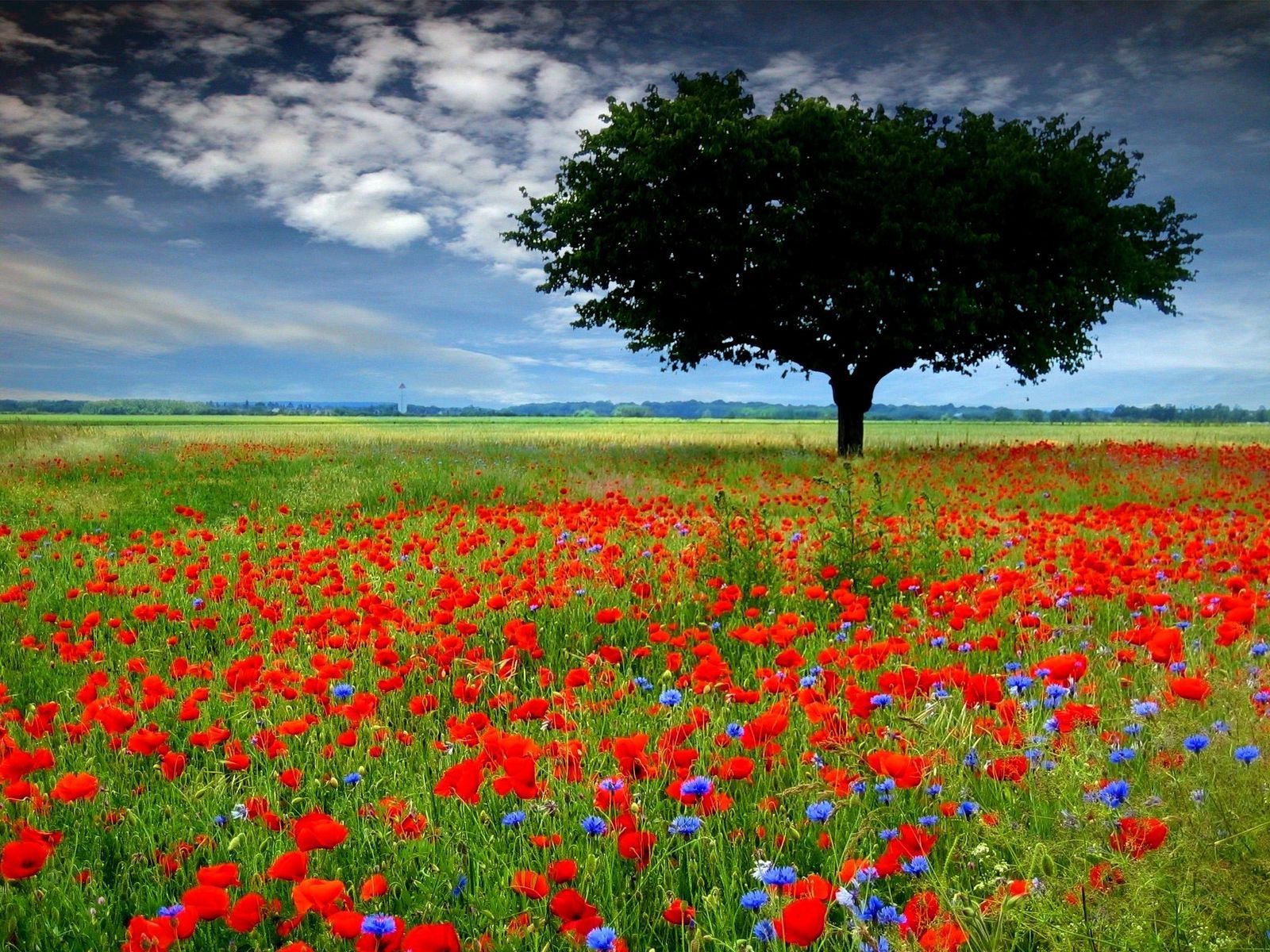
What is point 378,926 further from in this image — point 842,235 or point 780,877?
point 842,235

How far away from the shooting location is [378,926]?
1544mm

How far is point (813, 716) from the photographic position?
2.36 metres

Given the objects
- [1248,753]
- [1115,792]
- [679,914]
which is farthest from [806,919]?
[1248,753]

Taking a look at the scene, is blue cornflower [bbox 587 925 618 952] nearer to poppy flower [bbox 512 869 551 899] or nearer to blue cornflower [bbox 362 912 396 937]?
poppy flower [bbox 512 869 551 899]

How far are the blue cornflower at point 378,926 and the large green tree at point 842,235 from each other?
54.2 ft

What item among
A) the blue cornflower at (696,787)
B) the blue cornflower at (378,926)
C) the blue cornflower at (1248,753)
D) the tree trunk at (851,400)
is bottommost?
the blue cornflower at (378,926)

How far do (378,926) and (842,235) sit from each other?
1929 centimetres

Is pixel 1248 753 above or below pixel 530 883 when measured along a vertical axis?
above

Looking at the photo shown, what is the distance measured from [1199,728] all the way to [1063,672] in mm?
458

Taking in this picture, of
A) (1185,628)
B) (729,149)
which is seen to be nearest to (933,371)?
(729,149)

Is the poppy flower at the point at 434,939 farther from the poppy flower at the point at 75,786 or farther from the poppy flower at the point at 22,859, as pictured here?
the poppy flower at the point at 75,786

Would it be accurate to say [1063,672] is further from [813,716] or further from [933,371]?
[933,371]

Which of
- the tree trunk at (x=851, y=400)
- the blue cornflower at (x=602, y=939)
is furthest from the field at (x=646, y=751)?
the tree trunk at (x=851, y=400)

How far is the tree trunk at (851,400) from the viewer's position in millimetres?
21672
